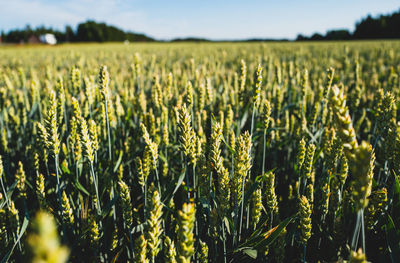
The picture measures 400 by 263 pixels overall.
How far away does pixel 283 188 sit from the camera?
8.07 feet

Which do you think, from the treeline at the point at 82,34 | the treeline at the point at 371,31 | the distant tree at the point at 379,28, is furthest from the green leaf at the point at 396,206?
the treeline at the point at 82,34

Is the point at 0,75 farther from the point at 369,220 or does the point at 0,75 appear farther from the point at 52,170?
the point at 369,220

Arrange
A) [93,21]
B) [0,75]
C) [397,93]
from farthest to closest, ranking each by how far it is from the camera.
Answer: [93,21] < [0,75] < [397,93]

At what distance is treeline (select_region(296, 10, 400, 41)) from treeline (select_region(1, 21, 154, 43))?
57900mm

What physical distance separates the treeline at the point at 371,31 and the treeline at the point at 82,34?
5790 cm

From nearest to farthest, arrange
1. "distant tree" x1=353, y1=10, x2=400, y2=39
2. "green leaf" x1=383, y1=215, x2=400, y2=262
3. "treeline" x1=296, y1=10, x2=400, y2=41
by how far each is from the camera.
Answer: "green leaf" x1=383, y1=215, x2=400, y2=262 < "distant tree" x1=353, y1=10, x2=400, y2=39 < "treeline" x1=296, y1=10, x2=400, y2=41

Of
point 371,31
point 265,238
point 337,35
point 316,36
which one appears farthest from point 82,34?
point 265,238

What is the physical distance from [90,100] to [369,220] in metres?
2.21

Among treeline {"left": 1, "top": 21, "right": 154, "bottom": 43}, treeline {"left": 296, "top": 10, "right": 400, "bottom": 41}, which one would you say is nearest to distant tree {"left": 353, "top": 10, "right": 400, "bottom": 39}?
treeline {"left": 296, "top": 10, "right": 400, "bottom": 41}

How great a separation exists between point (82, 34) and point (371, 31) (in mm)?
79515

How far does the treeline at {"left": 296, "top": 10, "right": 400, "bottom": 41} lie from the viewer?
172 ft

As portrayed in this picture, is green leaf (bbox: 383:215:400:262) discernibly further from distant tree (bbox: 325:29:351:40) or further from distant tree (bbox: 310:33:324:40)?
distant tree (bbox: 325:29:351:40)

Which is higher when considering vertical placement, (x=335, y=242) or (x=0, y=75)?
(x=0, y=75)

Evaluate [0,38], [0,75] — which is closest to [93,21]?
[0,38]
